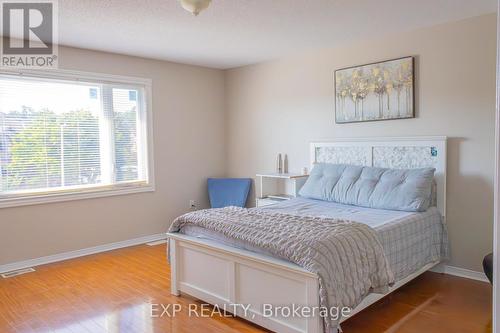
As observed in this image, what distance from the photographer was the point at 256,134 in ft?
17.3

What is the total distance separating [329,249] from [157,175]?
10.6 feet

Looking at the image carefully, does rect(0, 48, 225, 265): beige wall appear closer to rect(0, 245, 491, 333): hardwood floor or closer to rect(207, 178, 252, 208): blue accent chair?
rect(207, 178, 252, 208): blue accent chair

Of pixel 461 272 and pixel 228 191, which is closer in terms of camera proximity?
pixel 461 272

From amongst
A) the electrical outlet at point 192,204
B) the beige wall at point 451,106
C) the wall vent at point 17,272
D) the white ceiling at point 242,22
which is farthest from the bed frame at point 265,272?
the electrical outlet at point 192,204

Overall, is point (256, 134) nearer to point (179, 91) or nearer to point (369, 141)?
point (179, 91)

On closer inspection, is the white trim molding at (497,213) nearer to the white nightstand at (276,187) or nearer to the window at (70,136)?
the white nightstand at (276,187)

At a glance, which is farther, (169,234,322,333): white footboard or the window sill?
the window sill

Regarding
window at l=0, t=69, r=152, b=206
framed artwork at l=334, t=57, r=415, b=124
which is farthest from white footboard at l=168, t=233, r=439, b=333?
window at l=0, t=69, r=152, b=206

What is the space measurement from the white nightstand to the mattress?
2.50ft

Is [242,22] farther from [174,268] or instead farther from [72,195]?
[72,195]

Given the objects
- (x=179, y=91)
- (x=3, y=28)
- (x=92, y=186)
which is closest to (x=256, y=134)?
(x=179, y=91)

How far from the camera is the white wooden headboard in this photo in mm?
3516

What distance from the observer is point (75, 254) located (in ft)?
14.0

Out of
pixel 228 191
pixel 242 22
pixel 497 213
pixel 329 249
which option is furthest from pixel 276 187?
pixel 497 213
